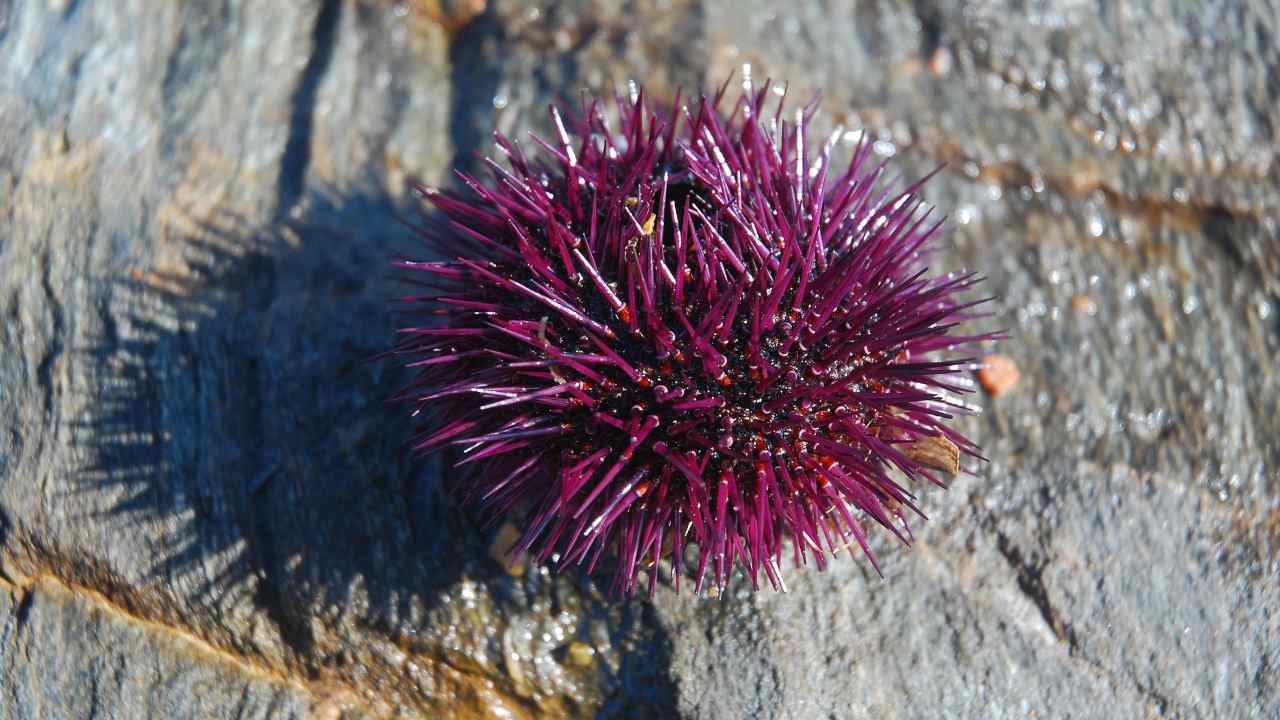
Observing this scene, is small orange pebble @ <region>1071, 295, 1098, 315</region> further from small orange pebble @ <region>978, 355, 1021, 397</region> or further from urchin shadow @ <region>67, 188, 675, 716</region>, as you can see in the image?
urchin shadow @ <region>67, 188, 675, 716</region>

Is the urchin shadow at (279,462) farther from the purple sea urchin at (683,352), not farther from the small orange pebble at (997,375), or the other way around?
the small orange pebble at (997,375)

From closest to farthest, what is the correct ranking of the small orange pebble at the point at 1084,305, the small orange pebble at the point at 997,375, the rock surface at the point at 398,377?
the rock surface at the point at 398,377, the small orange pebble at the point at 997,375, the small orange pebble at the point at 1084,305

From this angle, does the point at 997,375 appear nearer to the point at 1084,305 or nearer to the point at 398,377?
the point at 1084,305

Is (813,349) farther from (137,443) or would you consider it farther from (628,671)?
(137,443)

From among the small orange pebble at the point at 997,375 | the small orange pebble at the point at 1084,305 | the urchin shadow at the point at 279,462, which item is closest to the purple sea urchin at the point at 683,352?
the urchin shadow at the point at 279,462

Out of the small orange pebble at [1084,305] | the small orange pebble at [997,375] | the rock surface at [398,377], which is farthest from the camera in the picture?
the small orange pebble at [1084,305]

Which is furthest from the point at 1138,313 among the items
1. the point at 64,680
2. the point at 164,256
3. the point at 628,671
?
the point at 64,680

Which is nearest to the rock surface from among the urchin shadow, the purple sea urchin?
the urchin shadow
